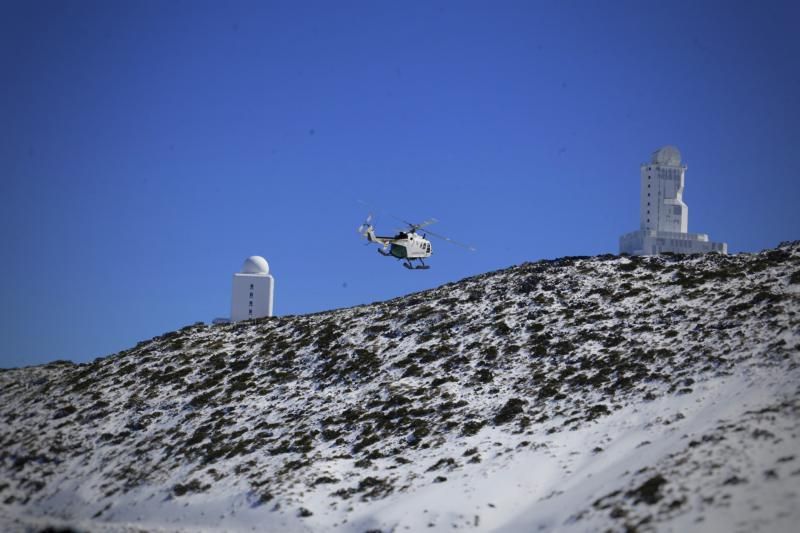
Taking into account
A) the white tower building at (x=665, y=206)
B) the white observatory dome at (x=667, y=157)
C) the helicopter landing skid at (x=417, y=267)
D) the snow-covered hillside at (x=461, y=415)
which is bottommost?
the snow-covered hillside at (x=461, y=415)

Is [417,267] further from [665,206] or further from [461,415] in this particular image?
[665,206]

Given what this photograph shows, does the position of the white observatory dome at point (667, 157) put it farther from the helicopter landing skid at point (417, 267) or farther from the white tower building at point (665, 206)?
the helicopter landing skid at point (417, 267)

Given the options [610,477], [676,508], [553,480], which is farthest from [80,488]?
[676,508]

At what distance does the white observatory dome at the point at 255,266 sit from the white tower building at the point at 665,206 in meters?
88.4

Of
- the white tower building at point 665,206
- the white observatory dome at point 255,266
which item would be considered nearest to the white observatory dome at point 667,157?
Answer: the white tower building at point 665,206

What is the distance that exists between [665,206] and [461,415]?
12582 cm

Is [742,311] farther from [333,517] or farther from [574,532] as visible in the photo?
[333,517]

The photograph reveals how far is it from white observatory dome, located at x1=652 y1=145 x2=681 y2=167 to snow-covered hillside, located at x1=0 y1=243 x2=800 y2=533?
110489mm

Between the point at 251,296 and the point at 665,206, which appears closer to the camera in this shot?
the point at 251,296

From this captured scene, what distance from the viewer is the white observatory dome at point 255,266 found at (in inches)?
2990

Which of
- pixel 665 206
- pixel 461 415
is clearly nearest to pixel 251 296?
pixel 461 415

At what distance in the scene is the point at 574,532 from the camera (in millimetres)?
19406

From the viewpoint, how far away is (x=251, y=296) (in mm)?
74188

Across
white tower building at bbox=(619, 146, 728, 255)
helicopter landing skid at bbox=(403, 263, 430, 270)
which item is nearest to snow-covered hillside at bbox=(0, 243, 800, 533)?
helicopter landing skid at bbox=(403, 263, 430, 270)
